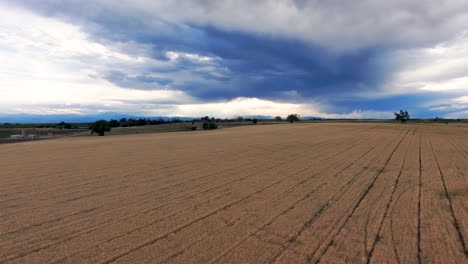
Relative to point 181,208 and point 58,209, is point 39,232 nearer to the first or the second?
point 58,209

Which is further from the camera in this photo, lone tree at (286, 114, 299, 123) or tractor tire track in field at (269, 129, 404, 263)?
lone tree at (286, 114, 299, 123)

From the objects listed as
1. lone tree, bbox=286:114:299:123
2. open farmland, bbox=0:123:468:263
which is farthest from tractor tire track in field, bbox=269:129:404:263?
lone tree, bbox=286:114:299:123

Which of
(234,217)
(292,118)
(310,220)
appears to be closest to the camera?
(310,220)

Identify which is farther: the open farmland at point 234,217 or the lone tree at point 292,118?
the lone tree at point 292,118

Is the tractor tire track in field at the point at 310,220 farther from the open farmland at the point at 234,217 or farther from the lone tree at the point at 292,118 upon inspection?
the lone tree at the point at 292,118

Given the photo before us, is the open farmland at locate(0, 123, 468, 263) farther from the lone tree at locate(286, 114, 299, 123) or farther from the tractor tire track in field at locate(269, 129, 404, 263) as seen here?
the lone tree at locate(286, 114, 299, 123)

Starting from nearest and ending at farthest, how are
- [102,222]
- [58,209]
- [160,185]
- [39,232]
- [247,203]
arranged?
[39,232]
[102,222]
[58,209]
[247,203]
[160,185]

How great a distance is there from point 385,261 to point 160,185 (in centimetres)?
628

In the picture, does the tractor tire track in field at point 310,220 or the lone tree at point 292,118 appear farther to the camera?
the lone tree at point 292,118

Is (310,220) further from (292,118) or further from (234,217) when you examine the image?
(292,118)

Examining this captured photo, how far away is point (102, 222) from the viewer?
518 centimetres

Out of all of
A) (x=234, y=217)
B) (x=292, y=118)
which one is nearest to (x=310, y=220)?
(x=234, y=217)

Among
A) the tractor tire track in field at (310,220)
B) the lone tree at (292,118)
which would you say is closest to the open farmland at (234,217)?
the tractor tire track in field at (310,220)

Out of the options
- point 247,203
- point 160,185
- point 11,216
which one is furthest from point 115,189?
point 247,203
